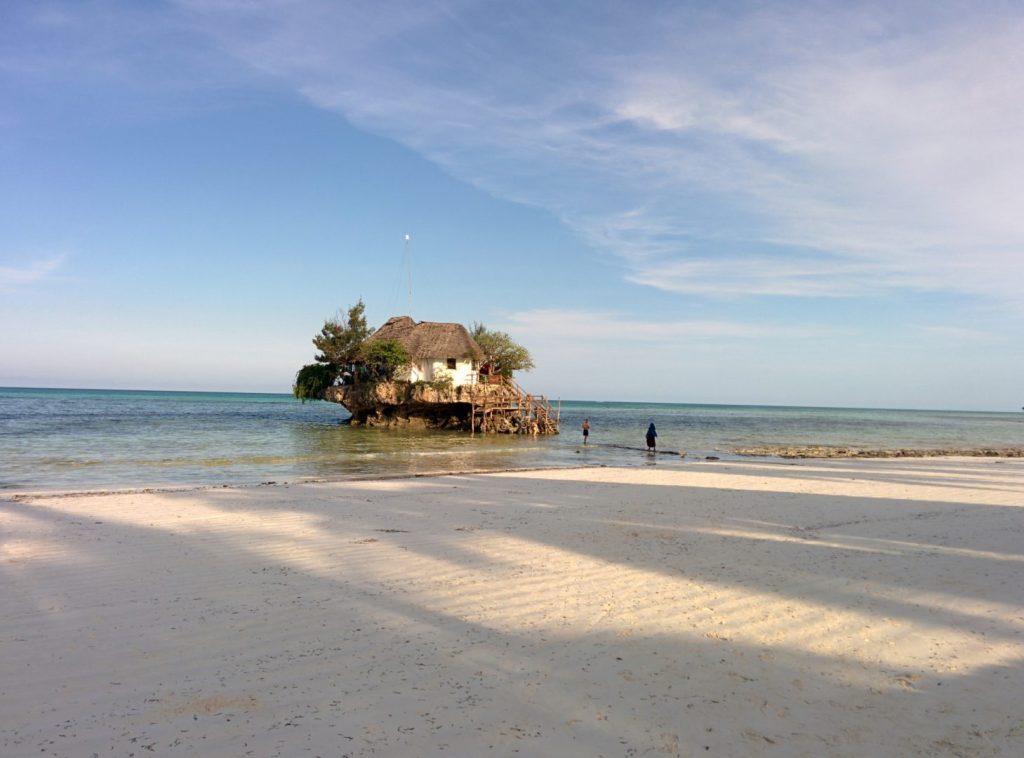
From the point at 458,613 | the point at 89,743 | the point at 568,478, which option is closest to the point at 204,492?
the point at 568,478

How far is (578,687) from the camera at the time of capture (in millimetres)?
4402

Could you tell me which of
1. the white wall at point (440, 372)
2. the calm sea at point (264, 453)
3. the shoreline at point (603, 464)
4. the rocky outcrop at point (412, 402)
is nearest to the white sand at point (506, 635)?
the shoreline at point (603, 464)

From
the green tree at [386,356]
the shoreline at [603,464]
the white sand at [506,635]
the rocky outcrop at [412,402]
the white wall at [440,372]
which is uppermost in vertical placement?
the green tree at [386,356]

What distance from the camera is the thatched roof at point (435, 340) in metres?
41.6

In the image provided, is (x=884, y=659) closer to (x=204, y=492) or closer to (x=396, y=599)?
(x=396, y=599)

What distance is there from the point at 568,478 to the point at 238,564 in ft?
35.2

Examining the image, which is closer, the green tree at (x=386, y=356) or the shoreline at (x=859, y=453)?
the shoreline at (x=859, y=453)

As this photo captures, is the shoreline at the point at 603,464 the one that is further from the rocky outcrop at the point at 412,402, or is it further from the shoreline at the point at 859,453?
the rocky outcrop at the point at 412,402

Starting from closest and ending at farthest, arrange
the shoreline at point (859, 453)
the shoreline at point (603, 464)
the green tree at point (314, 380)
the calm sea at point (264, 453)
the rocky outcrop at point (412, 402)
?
the shoreline at point (603, 464) → the calm sea at point (264, 453) → the shoreline at point (859, 453) → the rocky outcrop at point (412, 402) → the green tree at point (314, 380)

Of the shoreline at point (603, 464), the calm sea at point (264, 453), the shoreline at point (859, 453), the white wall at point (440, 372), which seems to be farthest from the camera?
the white wall at point (440, 372)

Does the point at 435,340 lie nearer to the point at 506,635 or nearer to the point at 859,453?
the point at 859,453

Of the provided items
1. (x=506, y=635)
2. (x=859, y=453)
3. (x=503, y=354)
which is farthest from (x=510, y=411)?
(x=506, y=635)

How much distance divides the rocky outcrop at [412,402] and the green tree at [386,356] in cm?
116

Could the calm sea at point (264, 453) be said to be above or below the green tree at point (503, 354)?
below
